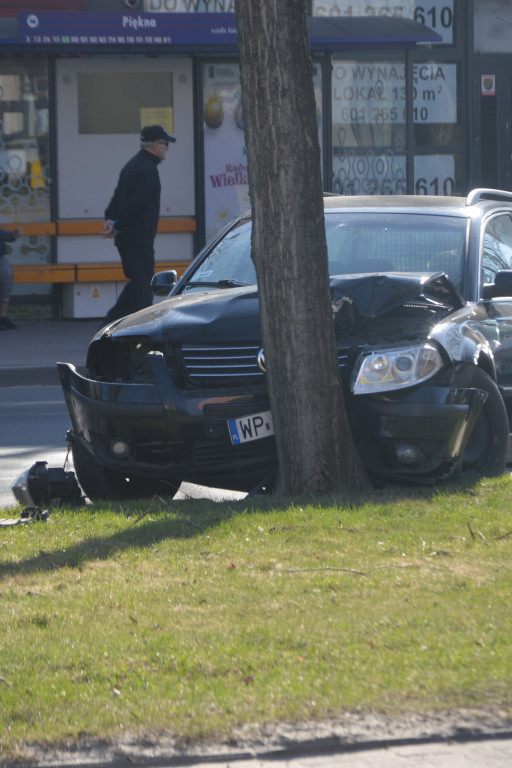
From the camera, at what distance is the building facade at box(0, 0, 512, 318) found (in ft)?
51.2

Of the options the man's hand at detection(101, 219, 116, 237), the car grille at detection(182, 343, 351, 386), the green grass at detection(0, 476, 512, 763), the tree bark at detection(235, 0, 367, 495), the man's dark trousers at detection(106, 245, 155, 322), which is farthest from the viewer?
the man's dark trousers at detection(106, 245, 155, 322)

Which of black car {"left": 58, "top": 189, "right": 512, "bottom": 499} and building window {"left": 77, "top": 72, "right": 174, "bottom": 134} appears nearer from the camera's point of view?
black car {"left": 58, "top": 189, "right": 512, "bottom": 499}

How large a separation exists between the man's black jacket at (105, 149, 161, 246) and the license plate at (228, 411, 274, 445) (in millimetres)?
6941

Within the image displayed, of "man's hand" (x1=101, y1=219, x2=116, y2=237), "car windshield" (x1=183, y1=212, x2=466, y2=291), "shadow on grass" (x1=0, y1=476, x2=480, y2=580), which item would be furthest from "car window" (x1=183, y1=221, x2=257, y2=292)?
"man's hand" (x1=101, y1=219, x2=116, y2=237)

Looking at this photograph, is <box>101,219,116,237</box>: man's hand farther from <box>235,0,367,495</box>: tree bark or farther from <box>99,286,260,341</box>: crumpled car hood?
<box>235,0,367,495</box>: tree bark

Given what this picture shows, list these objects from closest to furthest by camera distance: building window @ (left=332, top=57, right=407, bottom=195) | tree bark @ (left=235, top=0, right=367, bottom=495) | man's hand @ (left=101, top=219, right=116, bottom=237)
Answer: tree bark @ (left=235, top=0, right=367, bottom=495), man's hand @ (left=101, top=219, right=116, bottom=237), building window @ (left=332, top=57, right=407, bottom=195)

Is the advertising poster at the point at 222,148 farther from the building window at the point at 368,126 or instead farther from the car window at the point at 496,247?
the car window at the point at 496,247

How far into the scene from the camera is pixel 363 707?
3.43 m

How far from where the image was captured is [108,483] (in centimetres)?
655

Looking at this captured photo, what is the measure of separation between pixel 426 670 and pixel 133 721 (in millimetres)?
879

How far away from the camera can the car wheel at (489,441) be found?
6.30 metres

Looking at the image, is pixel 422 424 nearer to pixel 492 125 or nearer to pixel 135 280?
pixel 135 280

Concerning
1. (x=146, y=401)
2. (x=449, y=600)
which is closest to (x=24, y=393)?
(x=146, y=401)

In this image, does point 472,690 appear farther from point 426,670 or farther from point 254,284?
point 254,284
